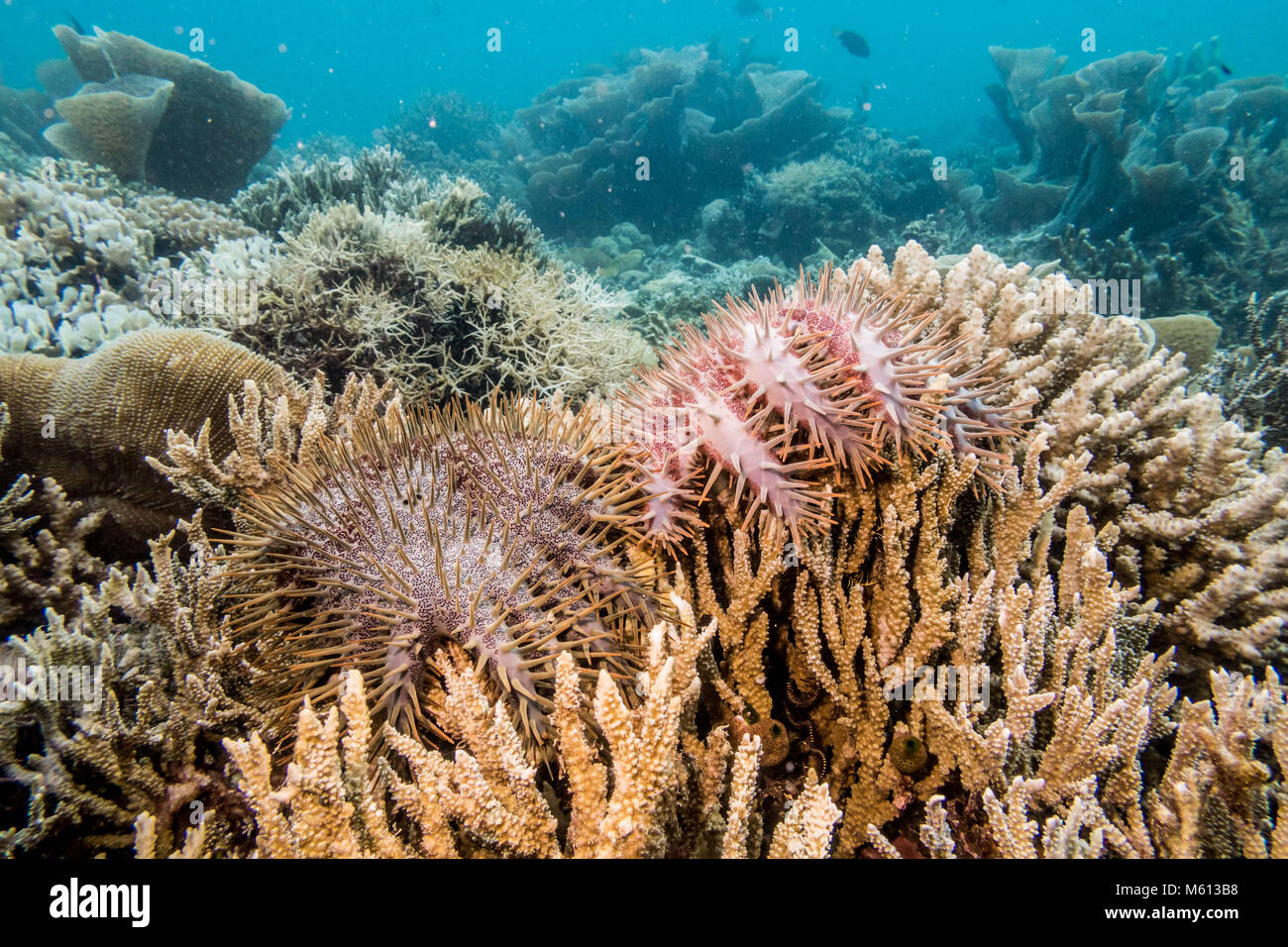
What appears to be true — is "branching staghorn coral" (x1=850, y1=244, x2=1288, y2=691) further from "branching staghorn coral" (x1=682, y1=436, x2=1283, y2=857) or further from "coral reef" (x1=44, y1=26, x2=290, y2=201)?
"coral reef" (x1=44, y1=26, x2=290, y2=201)

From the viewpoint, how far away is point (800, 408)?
5.49 feet

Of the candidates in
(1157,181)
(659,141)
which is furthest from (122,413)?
(659,141)

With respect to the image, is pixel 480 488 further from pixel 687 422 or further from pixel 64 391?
pixel 64 391

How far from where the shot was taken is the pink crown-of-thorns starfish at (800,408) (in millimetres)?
1658

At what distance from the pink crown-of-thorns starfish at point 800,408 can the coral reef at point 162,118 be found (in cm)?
1115

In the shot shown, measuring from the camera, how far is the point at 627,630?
5.98ft

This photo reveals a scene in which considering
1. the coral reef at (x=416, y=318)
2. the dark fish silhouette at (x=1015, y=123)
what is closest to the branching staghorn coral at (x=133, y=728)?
the coral reef at (x=416, y=318)

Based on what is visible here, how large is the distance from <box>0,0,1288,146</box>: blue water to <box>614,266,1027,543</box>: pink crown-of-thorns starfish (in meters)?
57.2

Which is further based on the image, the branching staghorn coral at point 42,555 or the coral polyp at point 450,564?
the branching staghorn coral at point 42,555

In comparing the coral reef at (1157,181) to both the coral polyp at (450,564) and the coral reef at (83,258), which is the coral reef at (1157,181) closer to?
the coral polyp at (450,564)

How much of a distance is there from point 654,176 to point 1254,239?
11868 millimetres

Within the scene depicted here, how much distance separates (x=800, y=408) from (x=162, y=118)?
12434 mm

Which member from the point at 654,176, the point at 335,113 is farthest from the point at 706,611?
the point at 335,113

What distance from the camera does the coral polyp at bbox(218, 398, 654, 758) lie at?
1.61 m
